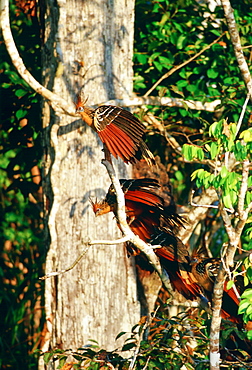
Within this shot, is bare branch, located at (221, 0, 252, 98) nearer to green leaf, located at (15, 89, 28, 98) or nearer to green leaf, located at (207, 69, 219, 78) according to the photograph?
green leaf, located at (207, 69, 219, 78)

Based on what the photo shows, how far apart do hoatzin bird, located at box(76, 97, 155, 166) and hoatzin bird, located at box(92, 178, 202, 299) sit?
8.8 inches

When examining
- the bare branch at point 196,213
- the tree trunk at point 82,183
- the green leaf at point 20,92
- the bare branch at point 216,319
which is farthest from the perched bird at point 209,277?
the green leaf at point 20,92

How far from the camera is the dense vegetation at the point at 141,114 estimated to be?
12.6 feet

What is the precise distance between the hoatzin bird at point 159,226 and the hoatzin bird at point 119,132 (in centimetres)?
22

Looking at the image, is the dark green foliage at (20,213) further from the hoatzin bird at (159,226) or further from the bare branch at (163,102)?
the hoatzin bird at (159,226)

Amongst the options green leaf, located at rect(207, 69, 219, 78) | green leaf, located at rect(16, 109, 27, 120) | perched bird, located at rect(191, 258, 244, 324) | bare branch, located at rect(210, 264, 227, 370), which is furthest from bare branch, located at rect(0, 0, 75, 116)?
bare branch, located at rect(210, 264, 227, 370)

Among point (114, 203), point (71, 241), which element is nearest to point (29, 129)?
point (71, 241)

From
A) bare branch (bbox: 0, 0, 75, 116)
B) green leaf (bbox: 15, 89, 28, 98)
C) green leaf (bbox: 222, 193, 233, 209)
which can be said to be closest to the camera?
green leaf (bbox: 222, 193, 233, 209)

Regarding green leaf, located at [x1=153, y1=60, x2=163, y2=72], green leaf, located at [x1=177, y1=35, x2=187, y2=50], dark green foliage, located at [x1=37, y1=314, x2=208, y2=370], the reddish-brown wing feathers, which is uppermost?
green leaf, located at [x1=177, y1=35, x2=187, y2=50]

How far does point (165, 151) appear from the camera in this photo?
4.26 meters

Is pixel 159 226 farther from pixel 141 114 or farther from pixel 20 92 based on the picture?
pixel 20 92

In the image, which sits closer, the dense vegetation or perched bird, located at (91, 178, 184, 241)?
perched bird, located at (91, 178, 184, 241)

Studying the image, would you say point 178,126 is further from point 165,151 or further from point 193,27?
point 193,27

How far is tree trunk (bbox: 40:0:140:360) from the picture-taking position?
A: 3.03 metres
